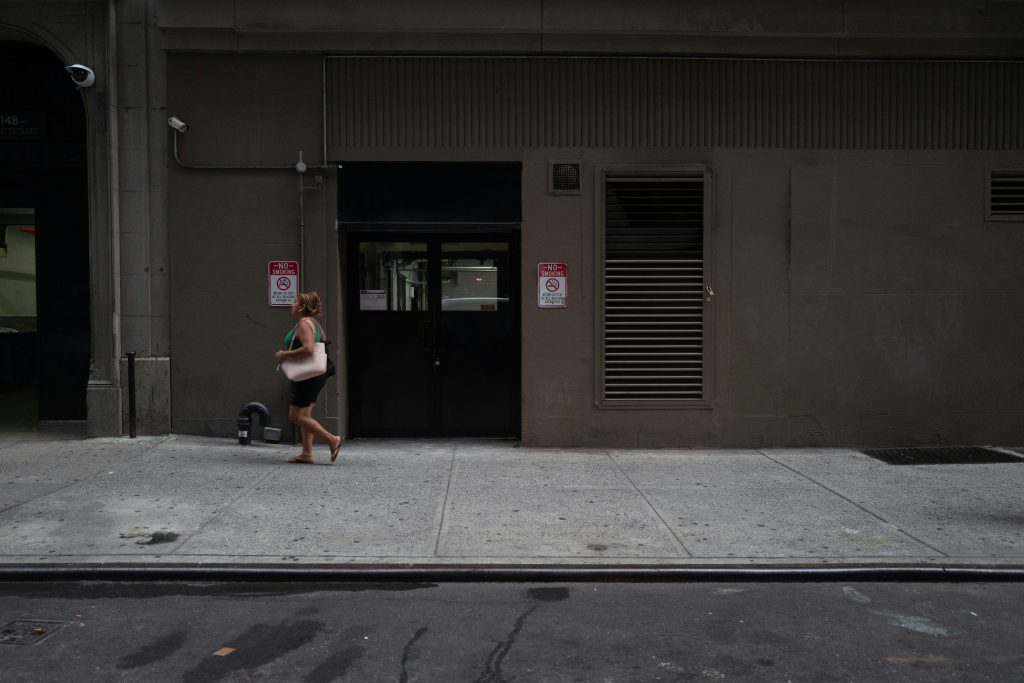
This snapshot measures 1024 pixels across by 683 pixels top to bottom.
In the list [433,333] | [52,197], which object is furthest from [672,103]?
[52,197]

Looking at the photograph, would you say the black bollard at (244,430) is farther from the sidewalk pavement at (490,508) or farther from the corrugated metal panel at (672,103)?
the corrugated metal panel at (672,103)

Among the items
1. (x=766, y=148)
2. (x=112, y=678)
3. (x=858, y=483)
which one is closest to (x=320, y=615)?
(x=112, y=678)

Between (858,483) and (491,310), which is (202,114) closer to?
(491,310)

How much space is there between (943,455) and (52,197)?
1121 cm

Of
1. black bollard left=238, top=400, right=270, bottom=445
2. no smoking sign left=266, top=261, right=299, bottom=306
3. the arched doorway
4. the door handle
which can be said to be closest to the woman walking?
black bollard left=238, top=400, right=270, bottom=445

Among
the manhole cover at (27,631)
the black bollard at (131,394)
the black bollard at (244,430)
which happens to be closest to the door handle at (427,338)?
the black bollard at (244,430)

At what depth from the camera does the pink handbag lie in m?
8.79

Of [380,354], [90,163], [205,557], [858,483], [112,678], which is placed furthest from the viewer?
[380,354]

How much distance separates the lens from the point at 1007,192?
1050 cm

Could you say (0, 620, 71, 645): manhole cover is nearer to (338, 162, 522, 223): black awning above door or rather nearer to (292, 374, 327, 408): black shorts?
(292, 374, 327, 408): black shorts

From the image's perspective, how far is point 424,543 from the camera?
21.2 feet

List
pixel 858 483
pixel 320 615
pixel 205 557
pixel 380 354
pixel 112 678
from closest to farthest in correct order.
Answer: pixel 112 678 < pixel 320 615 < pixel 205 557 < pixel 858 483 < pixel 380 354

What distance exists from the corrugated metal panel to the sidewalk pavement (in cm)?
374

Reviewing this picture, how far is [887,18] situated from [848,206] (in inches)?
87.1
